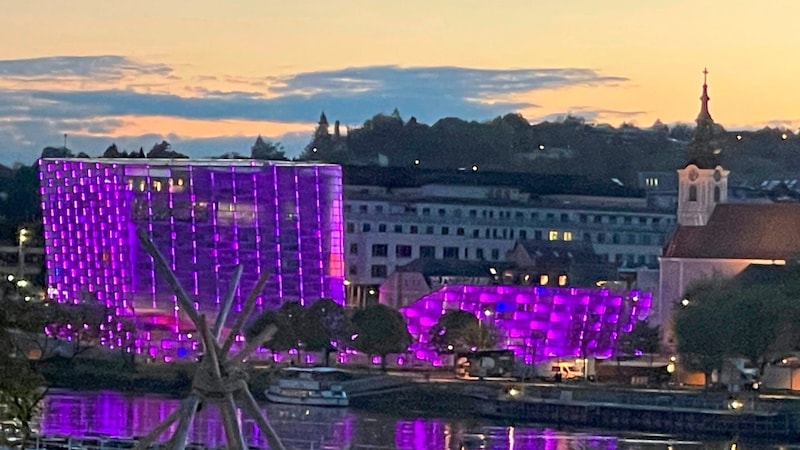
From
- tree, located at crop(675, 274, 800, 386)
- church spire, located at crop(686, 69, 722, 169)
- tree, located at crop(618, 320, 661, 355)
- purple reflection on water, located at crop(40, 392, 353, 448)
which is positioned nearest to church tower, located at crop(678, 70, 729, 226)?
church spire, located at crop(686, 69, 722, 169)

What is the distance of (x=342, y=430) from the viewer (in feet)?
113

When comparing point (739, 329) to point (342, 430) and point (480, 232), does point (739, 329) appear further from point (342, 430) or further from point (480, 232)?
point (480, 232)

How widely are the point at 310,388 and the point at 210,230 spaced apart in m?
12.2

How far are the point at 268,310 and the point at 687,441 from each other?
585 inches

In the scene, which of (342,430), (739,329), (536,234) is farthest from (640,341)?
(536,234)

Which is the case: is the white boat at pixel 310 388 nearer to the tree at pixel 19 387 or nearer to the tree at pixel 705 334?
the tree at pixel 705 334

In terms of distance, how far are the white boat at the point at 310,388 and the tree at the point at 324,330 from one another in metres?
3.51

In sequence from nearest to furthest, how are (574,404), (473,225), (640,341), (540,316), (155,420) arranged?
(155,420) < (574,404) < (640,341) < (540,316) < (473,225)

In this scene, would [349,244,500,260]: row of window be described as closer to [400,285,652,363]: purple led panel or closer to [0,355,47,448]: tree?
[400,285,652,363]: purple led panel

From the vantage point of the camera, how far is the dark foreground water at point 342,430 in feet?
104

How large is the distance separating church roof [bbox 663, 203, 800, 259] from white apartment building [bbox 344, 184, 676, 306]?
8.39m

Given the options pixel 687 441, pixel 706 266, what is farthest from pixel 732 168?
pixel 687 441

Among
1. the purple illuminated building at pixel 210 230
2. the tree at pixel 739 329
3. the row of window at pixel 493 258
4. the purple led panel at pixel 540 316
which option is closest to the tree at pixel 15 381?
the tree at pixel 739 329

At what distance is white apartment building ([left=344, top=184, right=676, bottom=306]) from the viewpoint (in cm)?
6081
